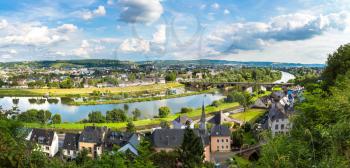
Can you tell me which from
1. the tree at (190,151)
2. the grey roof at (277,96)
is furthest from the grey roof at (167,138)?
the grey roof at (277,96)

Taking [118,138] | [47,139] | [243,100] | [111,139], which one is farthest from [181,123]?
[243,100]

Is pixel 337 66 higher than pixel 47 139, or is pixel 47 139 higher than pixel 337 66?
pixel 337 66

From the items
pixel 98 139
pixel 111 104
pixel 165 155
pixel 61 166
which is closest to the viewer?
pixel 61 166

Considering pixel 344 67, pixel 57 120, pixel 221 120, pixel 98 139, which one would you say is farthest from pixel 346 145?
pixel 57 120

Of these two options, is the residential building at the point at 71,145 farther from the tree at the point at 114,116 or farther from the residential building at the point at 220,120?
the residential building at the point at 220,120

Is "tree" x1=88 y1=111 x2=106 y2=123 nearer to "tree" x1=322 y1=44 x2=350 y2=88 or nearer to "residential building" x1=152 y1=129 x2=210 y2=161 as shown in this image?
"residential building" x1=152 y1=129 x2=210 y2=161

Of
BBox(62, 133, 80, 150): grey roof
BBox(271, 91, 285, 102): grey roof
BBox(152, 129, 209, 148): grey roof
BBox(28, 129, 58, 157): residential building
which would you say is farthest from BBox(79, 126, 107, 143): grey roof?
BBox(271, 91, 285, 102): grey roof

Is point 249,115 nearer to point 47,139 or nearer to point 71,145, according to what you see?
point 71,145

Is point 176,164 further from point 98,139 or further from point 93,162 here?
point 93,162
